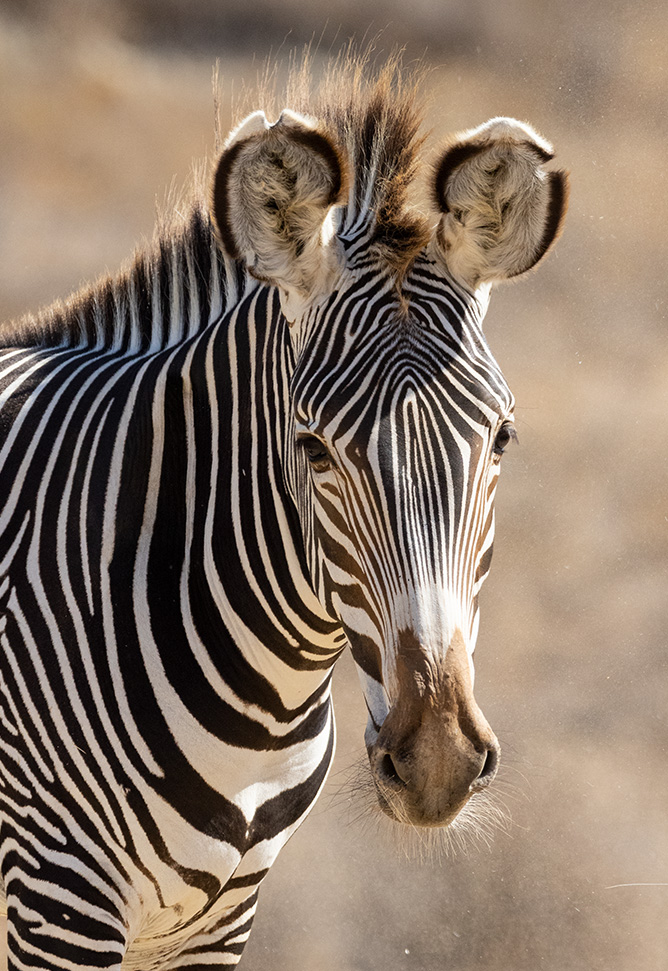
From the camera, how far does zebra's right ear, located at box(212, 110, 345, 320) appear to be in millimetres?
2342

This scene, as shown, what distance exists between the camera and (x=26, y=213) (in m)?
6.14

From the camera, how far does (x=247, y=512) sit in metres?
2.70

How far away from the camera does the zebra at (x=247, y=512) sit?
7.13 ft

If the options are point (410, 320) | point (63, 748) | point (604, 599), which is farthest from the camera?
point (604, 599)

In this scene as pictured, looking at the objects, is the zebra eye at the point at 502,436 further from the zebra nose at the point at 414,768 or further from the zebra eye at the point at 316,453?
the zebra nose at the point at 414,768

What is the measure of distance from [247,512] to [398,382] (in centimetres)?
70

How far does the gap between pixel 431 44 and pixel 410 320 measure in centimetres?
483

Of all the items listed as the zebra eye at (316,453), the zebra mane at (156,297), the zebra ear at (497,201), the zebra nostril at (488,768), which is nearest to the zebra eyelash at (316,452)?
the zebra eye at (316,453)

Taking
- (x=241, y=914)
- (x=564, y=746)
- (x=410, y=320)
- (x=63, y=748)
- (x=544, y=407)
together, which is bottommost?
(x=564, y=746)

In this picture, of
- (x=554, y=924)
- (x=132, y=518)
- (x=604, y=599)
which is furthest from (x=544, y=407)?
(x=132, y=518)

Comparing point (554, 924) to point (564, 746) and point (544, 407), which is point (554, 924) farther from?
point (544, 407)

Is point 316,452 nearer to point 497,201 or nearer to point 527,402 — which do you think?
point 497,201

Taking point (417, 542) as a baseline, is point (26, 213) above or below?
above

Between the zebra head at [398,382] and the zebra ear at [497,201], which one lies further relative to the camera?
the zebra ear at [497,201]
